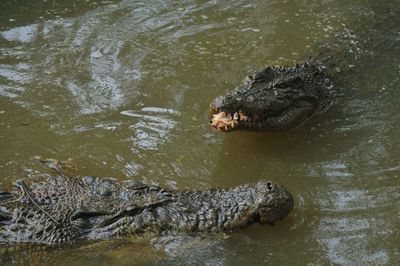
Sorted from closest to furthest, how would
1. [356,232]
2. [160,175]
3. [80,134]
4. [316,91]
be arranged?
[356,232], [160,175], [80,134], [316,91]

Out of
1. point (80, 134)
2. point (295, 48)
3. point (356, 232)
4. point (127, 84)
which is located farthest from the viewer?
point (295, 48)

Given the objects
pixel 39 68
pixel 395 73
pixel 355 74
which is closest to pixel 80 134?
pixel 39 68

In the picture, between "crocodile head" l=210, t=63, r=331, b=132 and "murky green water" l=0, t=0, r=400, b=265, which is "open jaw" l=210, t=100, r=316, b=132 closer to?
"crocodile head" l=210, t=63, r=331, b=132

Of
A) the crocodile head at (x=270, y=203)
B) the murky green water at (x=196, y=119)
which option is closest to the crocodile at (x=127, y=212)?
the crocodile head at (x=270, y=203)

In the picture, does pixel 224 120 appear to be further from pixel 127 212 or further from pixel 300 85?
pixel 127 212

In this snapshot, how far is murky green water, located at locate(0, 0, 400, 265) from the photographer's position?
14.8 ft

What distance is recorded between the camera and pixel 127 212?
13.9 feet

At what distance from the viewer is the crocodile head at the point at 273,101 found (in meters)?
5.95

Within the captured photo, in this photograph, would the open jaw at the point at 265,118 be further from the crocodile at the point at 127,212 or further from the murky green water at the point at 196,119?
the crocodile at the point at 127,212

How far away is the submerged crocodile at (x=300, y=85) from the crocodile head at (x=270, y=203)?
5.60 ft

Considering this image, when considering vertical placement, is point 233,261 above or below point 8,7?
A: below

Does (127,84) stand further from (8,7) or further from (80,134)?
(8,7)

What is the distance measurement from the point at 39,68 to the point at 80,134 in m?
1.82

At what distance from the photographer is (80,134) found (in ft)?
20.5
